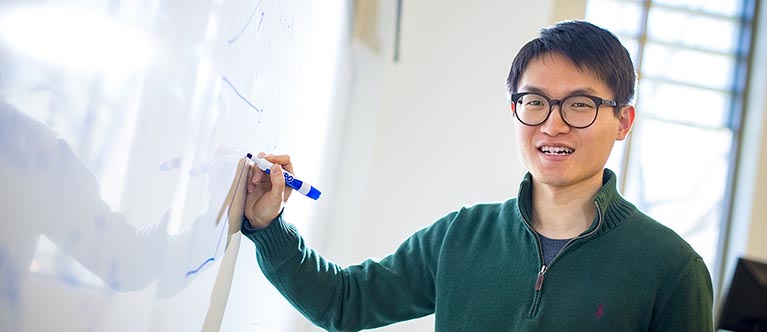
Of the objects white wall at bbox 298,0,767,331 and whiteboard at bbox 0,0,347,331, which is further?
white wall at bbox 298,0,767,331

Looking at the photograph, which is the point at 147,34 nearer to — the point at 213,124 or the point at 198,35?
the point at 198,35

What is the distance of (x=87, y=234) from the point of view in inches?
22.9

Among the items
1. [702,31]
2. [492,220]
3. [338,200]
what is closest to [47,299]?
[492,220]

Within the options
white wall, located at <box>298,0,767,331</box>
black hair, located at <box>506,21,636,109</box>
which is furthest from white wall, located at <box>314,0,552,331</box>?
black hair, located at <box>506,21,636,109</box>

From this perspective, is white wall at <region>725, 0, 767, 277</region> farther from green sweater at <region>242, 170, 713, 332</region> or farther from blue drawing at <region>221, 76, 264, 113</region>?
blue drawing at <region>221, 76, 264, 113</region>

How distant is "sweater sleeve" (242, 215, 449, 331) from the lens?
1187 millimetres

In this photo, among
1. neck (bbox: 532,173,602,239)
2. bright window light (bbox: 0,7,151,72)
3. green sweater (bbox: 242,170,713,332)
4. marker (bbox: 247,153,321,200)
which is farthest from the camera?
neck (bbox: 532,173,602,239)

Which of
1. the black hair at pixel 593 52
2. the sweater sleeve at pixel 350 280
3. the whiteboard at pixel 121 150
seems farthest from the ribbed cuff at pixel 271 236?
the black hair at pixel 593 52

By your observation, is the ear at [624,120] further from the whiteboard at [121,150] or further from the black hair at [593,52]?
the whiteboard at [121,150]

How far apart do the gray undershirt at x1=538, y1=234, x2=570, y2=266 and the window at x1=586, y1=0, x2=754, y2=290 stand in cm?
185

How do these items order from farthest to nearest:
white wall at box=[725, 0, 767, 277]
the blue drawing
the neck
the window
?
the window, white wall at box=[725, 0, 767, 277], the neck, the blue drawing

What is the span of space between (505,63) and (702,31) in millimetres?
1091

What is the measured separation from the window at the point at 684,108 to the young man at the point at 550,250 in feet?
5.95

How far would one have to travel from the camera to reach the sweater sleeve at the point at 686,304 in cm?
117
